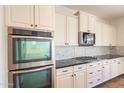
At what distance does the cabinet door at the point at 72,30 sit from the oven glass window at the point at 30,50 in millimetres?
1098

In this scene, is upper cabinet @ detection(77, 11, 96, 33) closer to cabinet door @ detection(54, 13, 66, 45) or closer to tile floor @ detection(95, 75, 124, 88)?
cabinet door @ detection(54, 13, 66, 45)

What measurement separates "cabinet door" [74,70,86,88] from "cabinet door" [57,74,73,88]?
176 mm

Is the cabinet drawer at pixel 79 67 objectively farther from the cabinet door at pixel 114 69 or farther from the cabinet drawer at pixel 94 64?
the cabinet door at pixel 114 69

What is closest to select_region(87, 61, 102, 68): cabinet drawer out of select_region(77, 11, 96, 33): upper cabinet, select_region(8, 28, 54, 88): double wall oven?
select_region(77, 11, 96, 33): upper cabinet

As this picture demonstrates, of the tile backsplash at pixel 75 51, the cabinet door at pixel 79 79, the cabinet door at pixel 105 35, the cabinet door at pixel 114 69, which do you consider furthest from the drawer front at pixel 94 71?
the cabinet door at pixel 105 35

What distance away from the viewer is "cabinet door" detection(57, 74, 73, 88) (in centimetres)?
270

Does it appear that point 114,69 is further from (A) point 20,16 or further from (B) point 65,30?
(A) point 20,16

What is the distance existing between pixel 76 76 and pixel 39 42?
1.34 meters

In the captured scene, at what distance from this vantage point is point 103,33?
16.0 ft

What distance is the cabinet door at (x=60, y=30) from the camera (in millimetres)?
3052

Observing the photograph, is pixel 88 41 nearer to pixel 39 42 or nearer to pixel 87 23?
pixel 87 23

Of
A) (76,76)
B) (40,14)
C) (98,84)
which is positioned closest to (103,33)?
(98,84)

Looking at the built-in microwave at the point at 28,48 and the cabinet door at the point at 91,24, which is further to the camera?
the cabinet door at the point at 91,24

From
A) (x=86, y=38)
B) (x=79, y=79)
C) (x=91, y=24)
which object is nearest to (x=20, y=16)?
(x=79, y=79)
